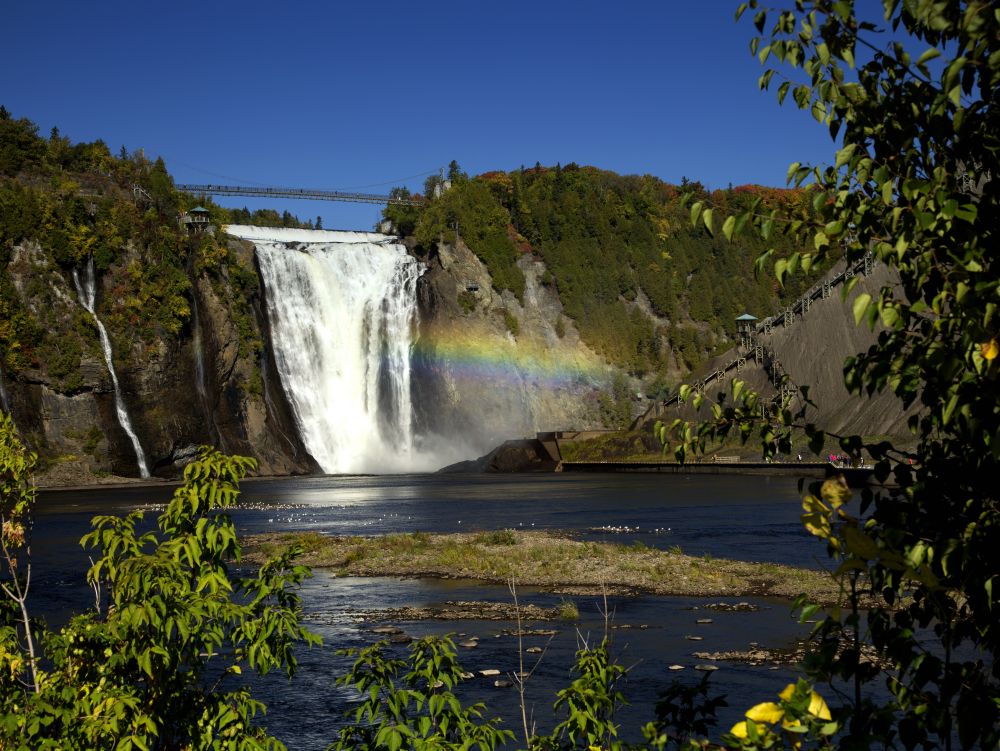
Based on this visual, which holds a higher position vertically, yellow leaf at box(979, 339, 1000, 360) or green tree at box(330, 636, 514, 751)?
yellow leaf at box(979, 339, 1000, 360)

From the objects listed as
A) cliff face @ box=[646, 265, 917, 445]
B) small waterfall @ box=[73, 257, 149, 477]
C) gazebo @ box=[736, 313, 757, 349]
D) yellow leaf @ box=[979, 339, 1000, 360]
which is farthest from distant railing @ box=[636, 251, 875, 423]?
yellow leaf @ box=[979, 339, 1000, 360]

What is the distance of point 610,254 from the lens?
431 ft

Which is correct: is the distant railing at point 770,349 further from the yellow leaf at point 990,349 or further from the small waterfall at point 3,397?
the yellow leaf at point 990,349

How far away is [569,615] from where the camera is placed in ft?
72.8

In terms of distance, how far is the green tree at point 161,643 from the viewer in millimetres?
7031

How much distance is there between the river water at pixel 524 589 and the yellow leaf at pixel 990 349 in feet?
19.0

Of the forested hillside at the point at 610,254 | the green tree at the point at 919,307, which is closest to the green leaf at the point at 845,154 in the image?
the green tree at the point at 919,307

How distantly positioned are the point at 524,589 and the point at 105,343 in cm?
6428

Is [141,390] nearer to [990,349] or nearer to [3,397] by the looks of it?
[3,397]

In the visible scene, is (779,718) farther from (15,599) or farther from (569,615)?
(569,615)

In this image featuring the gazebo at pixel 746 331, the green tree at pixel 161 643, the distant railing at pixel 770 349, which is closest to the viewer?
the green tree at pixel 161 643

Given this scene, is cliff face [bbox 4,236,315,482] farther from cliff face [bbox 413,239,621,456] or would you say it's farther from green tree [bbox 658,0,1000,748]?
green tree [bbox 658,0,1000,748]

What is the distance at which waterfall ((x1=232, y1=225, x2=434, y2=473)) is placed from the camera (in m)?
96.4

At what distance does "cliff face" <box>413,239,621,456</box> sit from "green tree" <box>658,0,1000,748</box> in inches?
3934
